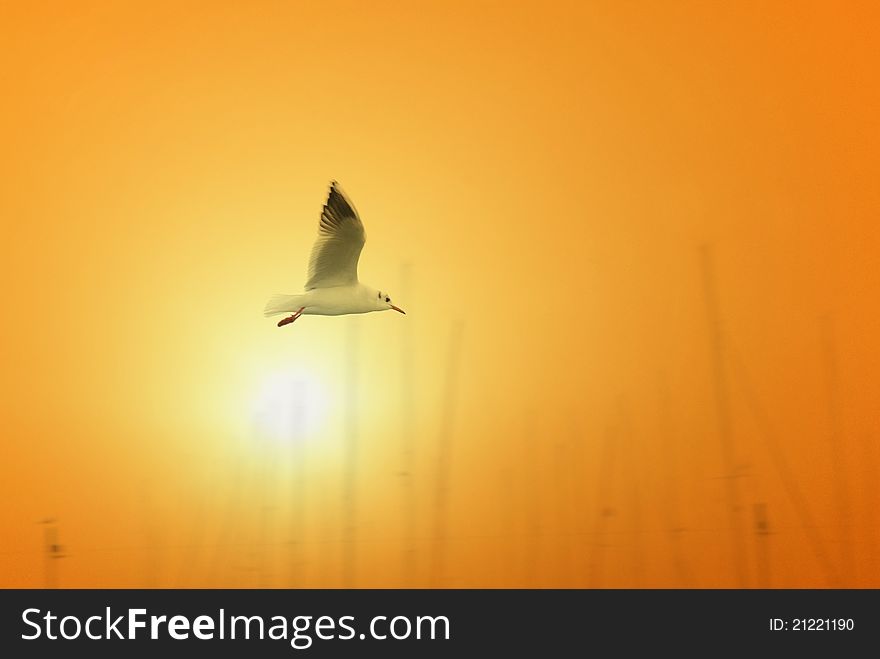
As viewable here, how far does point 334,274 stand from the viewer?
1138 centimetres

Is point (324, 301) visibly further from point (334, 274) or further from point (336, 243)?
point (336, 243)

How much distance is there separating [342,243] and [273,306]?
752 millimetres

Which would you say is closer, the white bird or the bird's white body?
the white bird

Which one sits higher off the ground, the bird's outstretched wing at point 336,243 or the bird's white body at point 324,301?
the bird's outstretched wing at point 336,243

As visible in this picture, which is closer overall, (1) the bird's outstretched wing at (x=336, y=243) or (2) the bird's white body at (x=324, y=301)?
(1) the bird's outstretched wing at (x=336, y=243)

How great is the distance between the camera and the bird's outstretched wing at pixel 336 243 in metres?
11.1

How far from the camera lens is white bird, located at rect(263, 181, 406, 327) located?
11.1 m

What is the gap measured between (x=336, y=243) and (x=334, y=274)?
12.4 inches

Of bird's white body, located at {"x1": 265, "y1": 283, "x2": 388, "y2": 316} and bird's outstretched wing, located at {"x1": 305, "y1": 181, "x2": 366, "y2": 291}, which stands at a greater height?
bird's outstretched wing, located at {"x1": 305, "y1": 181, "x2": 366, "y2": 291}

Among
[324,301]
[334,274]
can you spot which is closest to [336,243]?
[334,274]

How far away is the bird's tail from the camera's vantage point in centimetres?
1138
